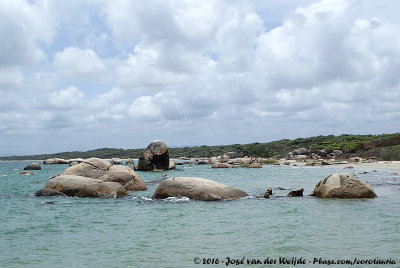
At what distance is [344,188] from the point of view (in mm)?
21266

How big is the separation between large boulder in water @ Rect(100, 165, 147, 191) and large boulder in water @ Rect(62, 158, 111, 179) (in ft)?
5.42

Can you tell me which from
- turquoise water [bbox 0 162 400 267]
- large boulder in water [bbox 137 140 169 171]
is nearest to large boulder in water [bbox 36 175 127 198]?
turquoise water [bbox 0 162 400 267]

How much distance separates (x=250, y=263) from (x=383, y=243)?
4407 mm

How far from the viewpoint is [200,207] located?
734 inches

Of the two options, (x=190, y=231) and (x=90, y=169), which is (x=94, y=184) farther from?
(x=190, y=231)

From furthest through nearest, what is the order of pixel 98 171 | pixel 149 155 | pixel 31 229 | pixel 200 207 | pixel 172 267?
pixel 149 155, pixel 98 171, pixel 200 207, pixel 31 229, pixel 172 267

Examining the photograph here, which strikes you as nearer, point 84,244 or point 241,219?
point 84,244

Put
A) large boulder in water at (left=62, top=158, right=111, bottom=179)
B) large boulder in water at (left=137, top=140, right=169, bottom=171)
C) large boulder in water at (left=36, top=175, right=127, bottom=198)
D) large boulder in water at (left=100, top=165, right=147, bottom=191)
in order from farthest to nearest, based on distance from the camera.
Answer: large boulder in water at (left=137, top=140, right=169, bottom=171)
large boulder in water at (left=62, top=158, right=111, bottom=179)
large boulder in water at (left=100, top=165, right=147, bottom=191)
large boulder in water at (left=36, top=175, right=127, bottom=198)

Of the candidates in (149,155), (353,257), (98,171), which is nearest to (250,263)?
(353,257)

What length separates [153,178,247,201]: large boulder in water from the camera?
831 inches

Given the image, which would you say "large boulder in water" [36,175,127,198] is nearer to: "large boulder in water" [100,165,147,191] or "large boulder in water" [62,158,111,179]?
"large boulder in water" [100,165,147,191]

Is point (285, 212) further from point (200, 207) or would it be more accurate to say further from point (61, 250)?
point (61, 250)

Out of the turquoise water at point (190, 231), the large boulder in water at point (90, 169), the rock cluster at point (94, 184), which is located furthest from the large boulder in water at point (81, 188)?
the large boulder in water at point (90, 169)

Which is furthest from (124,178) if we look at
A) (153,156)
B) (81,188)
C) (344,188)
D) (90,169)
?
(153,156)
